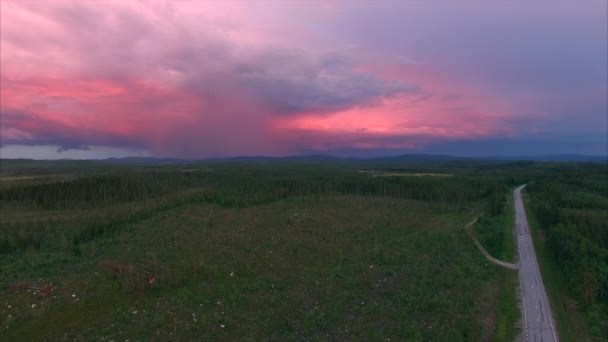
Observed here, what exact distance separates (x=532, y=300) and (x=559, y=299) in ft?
8.67

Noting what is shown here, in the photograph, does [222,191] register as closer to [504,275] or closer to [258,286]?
[258,286]

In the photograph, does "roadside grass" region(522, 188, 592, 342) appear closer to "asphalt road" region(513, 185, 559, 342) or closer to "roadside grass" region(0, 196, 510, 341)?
"asphalt road" region(513, 185, 559, 342)

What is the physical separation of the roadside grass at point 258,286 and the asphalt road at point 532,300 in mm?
1800

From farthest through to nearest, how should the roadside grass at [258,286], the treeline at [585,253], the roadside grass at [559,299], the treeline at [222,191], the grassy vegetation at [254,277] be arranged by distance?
Answer: the treeline at [222,191]
the treeline at [585,253]
the roadside grass at [559,299]
the grassy vegetation at [254,277]
the roadside grass at [258,286]

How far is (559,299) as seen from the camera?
27.5 metres

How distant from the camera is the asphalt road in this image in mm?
21719

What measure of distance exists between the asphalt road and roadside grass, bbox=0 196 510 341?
180 centimetres

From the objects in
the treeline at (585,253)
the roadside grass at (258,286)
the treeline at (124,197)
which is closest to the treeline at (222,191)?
the treeline at (124,197)

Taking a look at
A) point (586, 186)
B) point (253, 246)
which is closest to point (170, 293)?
point (253, 246)

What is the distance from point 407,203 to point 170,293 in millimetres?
63596

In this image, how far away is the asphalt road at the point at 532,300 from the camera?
2172cm

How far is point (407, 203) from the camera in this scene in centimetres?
7856

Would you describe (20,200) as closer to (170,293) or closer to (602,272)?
(170,293)

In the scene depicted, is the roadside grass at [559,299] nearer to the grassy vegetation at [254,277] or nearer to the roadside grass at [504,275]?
the roadside grass at [504,275]
